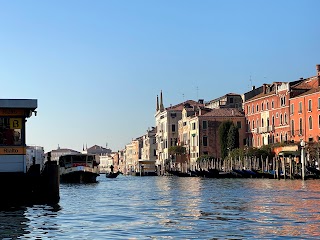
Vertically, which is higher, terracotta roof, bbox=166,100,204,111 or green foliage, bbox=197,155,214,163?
terracotta roof, bbox=166,100,204,111

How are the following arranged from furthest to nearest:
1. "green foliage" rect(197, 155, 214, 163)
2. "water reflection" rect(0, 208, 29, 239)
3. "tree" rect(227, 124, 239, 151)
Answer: "green foliage" rect(197, 155, 214, 163)
"tree" rect(227, 124, 239, 151)
"water reflection" rect(0, 208, 29, 239)

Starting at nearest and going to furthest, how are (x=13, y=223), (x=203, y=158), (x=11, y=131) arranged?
Result: (x=13, y=223) < (x=11, y=131) < (x=203, y=158)

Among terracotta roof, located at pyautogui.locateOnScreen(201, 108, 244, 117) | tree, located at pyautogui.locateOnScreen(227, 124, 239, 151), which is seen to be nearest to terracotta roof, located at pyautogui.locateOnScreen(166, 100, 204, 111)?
terracotta roof, located at pyautogui.locateOnScreen(201, 108, 244, 117)

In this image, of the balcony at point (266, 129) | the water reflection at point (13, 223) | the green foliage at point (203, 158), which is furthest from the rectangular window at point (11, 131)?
the green foliage at point (203, 158)

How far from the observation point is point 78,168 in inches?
1987

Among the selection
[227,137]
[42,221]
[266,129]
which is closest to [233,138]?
[227,137]

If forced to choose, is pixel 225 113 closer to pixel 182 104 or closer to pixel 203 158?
pixel 203 158

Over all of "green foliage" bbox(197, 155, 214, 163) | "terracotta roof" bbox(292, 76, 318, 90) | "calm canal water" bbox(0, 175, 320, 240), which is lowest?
"calm canal water" bbox(0, 175, 320, 240)

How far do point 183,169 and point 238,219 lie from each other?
7754cm

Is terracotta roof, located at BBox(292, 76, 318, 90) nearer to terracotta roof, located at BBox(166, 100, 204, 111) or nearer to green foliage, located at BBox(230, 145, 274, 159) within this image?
green foliage, located at BBox(230, 145, 274, 159)

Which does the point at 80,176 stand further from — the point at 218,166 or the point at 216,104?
the point at 216,104

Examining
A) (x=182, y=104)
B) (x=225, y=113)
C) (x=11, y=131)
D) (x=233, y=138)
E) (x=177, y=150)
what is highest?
(x=182, y=104)

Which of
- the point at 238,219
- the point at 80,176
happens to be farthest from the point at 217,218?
the point at 80,176

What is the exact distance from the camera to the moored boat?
5034 cm
